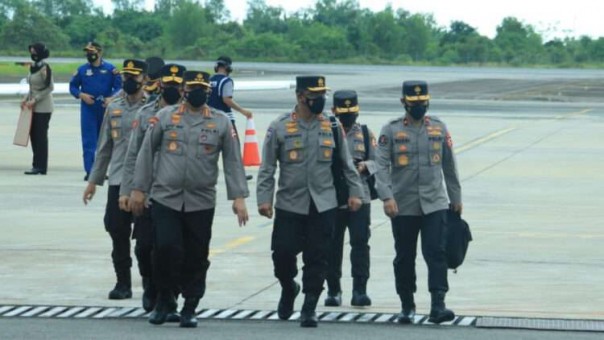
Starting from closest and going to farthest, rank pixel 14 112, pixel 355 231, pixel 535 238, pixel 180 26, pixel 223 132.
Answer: pixel 223 132 < pixel 355 231 < pixel 535 238 < pixel 14 112 < pixel 180 26

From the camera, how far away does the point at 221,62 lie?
19.4 metres

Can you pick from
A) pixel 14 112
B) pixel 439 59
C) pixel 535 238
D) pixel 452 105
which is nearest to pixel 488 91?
pixel 452 105

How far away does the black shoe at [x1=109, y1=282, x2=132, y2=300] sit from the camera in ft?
36.9

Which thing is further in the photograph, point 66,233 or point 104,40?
point 104,40

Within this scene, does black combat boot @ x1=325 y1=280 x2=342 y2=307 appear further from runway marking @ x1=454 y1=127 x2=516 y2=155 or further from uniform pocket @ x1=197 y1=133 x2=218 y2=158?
runway marking @ x1=454 y1=127 x2=516 y2=155

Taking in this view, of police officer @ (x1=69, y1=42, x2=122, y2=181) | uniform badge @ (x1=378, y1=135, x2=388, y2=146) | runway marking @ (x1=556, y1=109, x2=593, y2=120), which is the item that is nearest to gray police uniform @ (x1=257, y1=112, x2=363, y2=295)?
uniform badge @ (x1=378, y1=135, x2=388, y2=146)

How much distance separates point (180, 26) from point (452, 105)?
100508 mm

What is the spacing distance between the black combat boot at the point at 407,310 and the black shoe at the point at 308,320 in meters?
0.63

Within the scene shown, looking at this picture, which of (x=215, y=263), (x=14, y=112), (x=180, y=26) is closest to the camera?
(x=215, y=263)

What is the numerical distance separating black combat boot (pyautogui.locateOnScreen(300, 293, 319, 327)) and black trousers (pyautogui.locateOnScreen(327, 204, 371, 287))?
1021 millimetres

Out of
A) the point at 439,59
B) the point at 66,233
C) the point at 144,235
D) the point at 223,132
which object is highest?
the point at 223,132

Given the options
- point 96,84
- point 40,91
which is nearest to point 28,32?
point 40,91

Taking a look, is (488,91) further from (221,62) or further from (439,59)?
(439,59)

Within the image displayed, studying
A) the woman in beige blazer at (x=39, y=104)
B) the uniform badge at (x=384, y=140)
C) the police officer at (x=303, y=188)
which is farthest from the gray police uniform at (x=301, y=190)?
the woman in beige blazer at (x=39, y=104)
